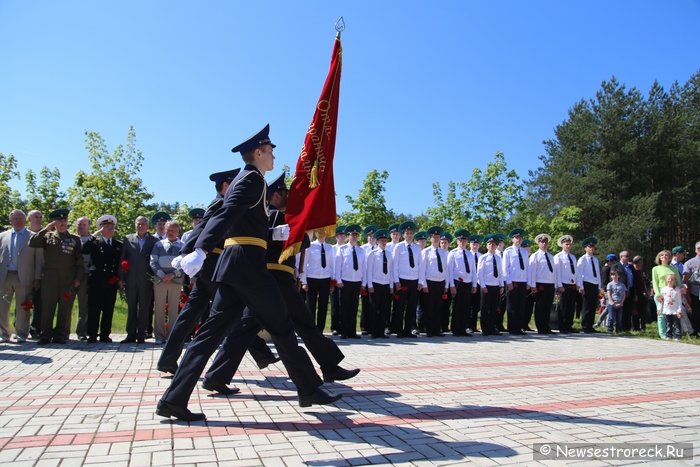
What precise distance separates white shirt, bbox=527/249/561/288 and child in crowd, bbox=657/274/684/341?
89.7 inches

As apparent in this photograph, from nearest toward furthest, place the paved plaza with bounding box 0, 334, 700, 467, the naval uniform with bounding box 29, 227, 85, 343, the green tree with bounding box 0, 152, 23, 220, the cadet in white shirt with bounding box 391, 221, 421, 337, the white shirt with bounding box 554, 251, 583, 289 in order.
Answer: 1. the paved plaza with bounding box 0, 334, 700, 467
2. the naval uniform with bounding box 29, 227, 85, 343
3. the cadet in white shirt with bounding box 391, 221, 421, 337
4. the white shirt with bounding box 554, 251, 583, 289
5. the green tree with bounding box 0, 152, 23, 220

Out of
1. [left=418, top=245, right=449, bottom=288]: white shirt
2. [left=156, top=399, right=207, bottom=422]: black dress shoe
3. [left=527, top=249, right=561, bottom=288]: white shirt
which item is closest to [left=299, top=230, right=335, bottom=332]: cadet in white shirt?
[left=418, top=245, right=449, bottom=288]: white shirt

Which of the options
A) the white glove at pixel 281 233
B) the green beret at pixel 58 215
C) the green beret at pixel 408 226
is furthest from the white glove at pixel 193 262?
the green beret at pixel 408 226

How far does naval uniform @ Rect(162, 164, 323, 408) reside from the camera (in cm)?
411

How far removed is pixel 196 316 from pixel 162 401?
1193mm

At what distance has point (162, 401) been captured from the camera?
13.3 feet

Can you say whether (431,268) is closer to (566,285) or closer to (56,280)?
(566,285)

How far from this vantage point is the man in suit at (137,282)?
30.4ft

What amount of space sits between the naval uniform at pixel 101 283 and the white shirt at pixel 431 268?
19.7 feet

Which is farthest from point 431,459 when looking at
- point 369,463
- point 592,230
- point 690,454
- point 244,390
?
point 592,230

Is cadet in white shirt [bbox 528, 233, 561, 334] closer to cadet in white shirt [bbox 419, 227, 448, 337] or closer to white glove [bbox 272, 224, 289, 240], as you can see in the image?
cadet in white shirt [bbox 419, 227, 448, 337]

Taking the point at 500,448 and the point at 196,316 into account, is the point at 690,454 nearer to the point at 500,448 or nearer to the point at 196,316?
the point at 500,448

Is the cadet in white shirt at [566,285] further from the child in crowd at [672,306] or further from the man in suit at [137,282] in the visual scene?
the man in suit at [137,282]

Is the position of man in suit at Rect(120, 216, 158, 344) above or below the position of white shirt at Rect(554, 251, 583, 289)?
below
